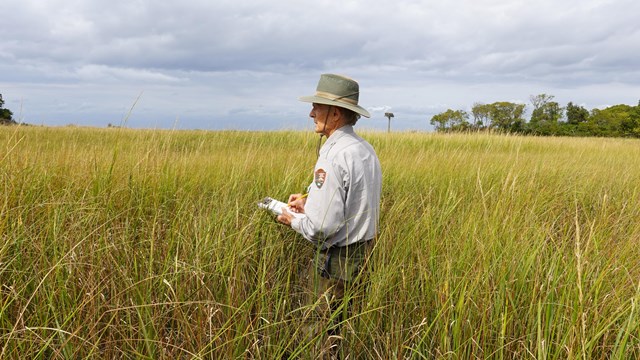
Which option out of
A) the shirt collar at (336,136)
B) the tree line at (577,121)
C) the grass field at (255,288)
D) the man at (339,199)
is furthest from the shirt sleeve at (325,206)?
the tree line at (577,121)

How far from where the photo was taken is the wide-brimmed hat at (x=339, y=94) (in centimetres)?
214

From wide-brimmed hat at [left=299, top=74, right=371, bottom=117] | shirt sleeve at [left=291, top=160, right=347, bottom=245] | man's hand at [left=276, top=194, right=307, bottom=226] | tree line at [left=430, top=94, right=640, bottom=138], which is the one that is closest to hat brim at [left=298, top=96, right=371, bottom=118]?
wide-brimmed hat at [left=299, top=74, right=371, bottom=117]

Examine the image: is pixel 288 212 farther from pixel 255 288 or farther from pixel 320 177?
pixel 255 288

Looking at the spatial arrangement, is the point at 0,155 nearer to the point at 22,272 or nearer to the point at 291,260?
the point at 22,272

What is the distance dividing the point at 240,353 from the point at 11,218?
57.8 inches

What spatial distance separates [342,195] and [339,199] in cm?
5

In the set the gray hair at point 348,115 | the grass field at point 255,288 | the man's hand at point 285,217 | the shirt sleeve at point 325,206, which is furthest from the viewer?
the gray hair at point 348,115

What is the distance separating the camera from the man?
6.60ft

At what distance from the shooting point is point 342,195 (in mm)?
2053

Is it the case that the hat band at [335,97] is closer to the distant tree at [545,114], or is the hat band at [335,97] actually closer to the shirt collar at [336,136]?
the shirt collar at [336,136]

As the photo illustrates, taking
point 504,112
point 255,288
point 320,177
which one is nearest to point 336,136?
point 320,177

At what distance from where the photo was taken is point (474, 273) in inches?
76.7

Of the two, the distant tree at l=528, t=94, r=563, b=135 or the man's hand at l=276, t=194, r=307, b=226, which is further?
the distant tree at l=528, t=94, r=563, b=135

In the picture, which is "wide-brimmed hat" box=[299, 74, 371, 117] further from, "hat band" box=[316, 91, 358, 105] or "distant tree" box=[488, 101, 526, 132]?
"distant tree" box=[488, 101, 526, 132]
